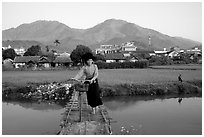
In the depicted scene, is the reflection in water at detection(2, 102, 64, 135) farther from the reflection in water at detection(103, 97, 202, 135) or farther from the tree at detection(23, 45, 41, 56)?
the tree at detection(23, 45, 41, 56)

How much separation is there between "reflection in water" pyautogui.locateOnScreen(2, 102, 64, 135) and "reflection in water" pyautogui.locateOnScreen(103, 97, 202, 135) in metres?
2.00

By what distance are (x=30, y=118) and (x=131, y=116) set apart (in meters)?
3.57

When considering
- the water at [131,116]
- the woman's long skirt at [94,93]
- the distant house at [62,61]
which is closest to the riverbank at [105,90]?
the water at [131,116]

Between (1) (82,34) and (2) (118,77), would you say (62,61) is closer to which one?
(2) (118,77)

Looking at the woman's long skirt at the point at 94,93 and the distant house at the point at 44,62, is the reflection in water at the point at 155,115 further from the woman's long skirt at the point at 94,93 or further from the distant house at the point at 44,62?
the distant house at the point at 44,62

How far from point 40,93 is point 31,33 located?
421 ft

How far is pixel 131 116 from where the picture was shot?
9.58 m

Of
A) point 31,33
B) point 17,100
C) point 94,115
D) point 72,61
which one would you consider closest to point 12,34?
point 31,33

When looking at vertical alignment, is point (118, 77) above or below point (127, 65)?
below

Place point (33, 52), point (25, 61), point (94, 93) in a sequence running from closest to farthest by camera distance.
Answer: point (94, 93), point (25, 61), point (33, 52)

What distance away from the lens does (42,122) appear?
348 inches

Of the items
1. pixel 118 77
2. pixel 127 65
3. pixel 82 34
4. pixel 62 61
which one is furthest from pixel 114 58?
pixel 82 34

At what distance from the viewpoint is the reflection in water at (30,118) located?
767cm

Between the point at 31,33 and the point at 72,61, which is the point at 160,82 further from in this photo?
the point at 31,33
